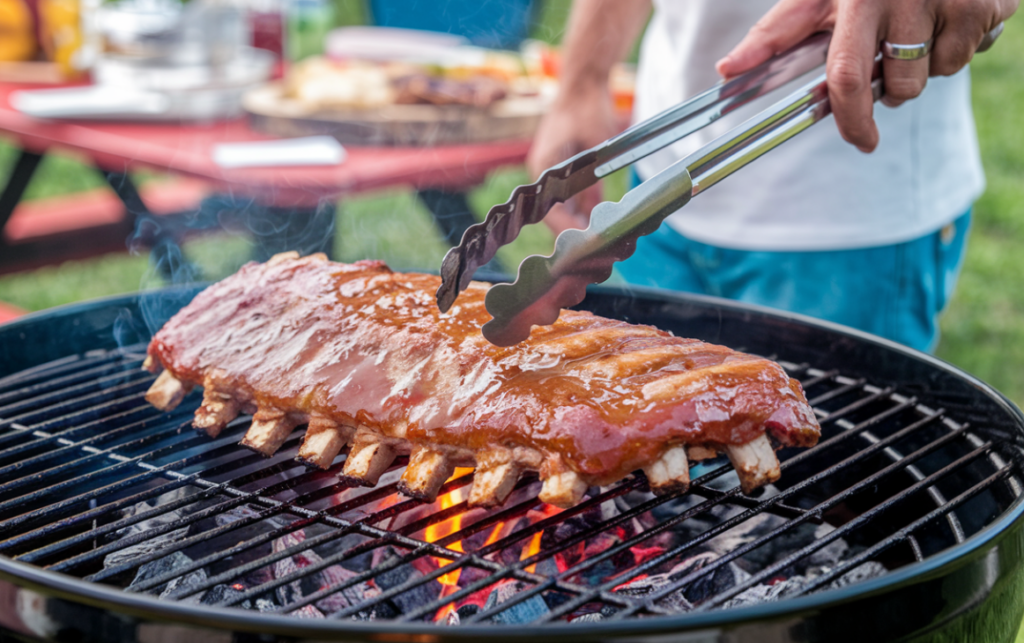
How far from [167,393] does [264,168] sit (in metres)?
2.06

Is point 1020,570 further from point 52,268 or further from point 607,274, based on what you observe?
point 52,268

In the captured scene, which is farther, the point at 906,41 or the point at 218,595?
the point at 906,41

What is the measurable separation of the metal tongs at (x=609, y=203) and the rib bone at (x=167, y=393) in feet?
2.81

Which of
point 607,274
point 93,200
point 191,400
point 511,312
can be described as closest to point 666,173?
point 607,274

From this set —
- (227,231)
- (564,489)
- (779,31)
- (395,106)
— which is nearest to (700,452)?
(564,489)

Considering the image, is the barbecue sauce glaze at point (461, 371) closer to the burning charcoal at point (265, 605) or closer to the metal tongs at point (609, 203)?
the metal tongs at point (609, 203)

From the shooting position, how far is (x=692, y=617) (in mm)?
1307

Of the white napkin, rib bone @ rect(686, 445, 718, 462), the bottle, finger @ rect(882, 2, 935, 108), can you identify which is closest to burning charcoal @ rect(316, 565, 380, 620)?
rib bone @ rect(686, 445, 718, 462)

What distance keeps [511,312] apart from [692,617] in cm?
75

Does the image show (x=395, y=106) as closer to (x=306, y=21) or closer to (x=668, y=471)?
(x=668, y=471)

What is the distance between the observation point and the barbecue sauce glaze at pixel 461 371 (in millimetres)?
1713

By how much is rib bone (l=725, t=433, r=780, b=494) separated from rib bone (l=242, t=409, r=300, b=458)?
1.03m

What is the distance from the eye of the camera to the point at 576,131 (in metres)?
3.60

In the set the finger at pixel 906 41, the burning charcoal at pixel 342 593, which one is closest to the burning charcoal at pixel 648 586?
the burning charcoal at pixel 342 593
